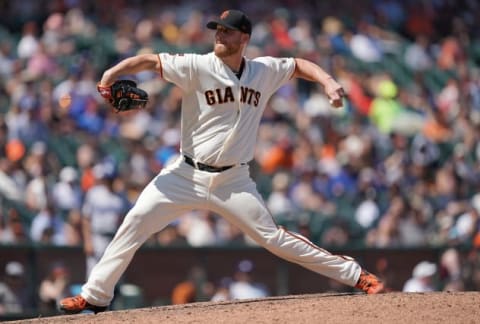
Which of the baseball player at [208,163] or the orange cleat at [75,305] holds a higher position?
the baseball player at [208,163]

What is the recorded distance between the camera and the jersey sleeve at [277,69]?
346 inches

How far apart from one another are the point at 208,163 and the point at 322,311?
4.01ft

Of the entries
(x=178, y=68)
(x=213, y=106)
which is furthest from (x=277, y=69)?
(x=178, y=68)

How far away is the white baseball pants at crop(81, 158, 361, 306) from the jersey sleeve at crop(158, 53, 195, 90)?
21.5 inches

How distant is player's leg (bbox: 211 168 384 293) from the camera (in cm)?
853

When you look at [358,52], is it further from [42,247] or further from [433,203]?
[42,247]

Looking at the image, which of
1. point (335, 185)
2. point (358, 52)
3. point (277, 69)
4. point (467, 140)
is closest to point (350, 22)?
point (358, 52)

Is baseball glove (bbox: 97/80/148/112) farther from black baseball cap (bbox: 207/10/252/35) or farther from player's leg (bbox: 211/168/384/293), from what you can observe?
player's leg (bbox: 211/168/384/293)

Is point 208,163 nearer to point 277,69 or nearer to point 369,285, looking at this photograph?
point 277,69

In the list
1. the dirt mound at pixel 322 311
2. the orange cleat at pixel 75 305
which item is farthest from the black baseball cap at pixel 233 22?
the orange cleat at pixel 75 305

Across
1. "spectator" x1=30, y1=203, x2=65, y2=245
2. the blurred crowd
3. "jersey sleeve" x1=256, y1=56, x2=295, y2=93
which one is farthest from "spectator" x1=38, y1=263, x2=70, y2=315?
"jersey sleeve" x1=256, y1=56, x2=295, y2=93

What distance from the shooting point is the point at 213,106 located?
8.55 metres

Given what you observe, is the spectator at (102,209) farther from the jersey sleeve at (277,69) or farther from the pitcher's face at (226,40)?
the pitcher's face at (226,40)

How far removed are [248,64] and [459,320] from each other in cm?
219
